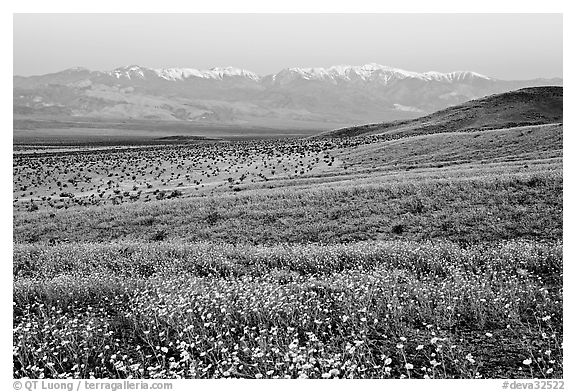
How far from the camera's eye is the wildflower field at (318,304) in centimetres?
757

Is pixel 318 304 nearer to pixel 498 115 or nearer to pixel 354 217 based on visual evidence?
pixel 354 217

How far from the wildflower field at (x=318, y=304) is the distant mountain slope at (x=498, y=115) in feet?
298

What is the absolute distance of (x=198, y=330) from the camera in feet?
28.5

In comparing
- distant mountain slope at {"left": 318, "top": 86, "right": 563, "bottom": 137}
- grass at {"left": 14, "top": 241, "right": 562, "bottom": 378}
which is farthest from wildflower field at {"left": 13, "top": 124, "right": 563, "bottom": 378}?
distant mountain slope at {"left": 318, "top": 86, "right": 563, "bottom": 137}

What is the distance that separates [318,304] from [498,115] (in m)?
121

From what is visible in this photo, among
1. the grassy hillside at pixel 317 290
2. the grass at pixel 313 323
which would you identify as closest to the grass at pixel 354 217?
the grassy hillside at pixel 317 290

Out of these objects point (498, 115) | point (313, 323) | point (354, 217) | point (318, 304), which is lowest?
point (354, 217)

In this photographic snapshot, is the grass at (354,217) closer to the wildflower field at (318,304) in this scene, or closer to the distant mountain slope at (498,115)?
the wildflower field at (318,304)

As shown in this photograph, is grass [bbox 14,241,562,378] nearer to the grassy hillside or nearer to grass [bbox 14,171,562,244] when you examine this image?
the grassy hillside

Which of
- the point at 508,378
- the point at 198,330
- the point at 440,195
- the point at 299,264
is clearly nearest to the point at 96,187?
the point at 440,195

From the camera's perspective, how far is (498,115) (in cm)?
11869

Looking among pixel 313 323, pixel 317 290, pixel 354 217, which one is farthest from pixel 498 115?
pixel 313 323

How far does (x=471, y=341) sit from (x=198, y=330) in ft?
14.1

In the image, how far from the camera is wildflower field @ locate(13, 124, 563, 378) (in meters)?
7.57
